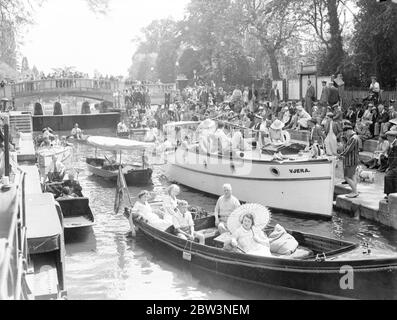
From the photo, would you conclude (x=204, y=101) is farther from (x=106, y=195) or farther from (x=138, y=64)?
(x=138, y=64)

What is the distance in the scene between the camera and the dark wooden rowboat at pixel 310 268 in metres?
8.25

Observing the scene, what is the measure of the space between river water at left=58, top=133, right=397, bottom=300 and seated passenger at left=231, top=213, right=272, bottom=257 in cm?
61

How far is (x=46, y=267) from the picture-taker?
8422mm

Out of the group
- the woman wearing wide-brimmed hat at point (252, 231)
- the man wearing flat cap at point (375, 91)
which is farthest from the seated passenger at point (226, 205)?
the man wearing flat cap at point (375, 91)

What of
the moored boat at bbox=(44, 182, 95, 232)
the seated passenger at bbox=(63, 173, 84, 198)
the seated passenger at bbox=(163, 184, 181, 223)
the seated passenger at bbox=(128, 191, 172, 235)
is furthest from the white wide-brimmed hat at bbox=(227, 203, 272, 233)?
the seated passenger at bbox=(63, 173, 84, 198)

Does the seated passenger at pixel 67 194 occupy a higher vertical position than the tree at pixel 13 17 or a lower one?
lower

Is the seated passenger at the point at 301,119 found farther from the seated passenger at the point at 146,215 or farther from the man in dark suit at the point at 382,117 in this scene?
the seated passenger at the point at 146,215

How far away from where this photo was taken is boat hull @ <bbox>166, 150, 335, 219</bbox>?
14.3 m

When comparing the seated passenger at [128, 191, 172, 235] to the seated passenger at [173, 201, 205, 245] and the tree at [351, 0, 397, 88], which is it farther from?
the tree at [351, 0, 397, 88]

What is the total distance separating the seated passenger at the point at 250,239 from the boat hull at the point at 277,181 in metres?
4.83

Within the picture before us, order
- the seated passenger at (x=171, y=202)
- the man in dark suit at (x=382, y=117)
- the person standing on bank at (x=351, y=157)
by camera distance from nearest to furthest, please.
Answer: the seated passenger at (x=171, y=202), the person standing on bank at (x=351, y=157), the man in dark suit at (x=382, y=117)

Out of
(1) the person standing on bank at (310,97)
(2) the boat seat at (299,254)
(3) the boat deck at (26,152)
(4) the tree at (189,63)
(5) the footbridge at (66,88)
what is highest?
(4) the tree at (189,63)
